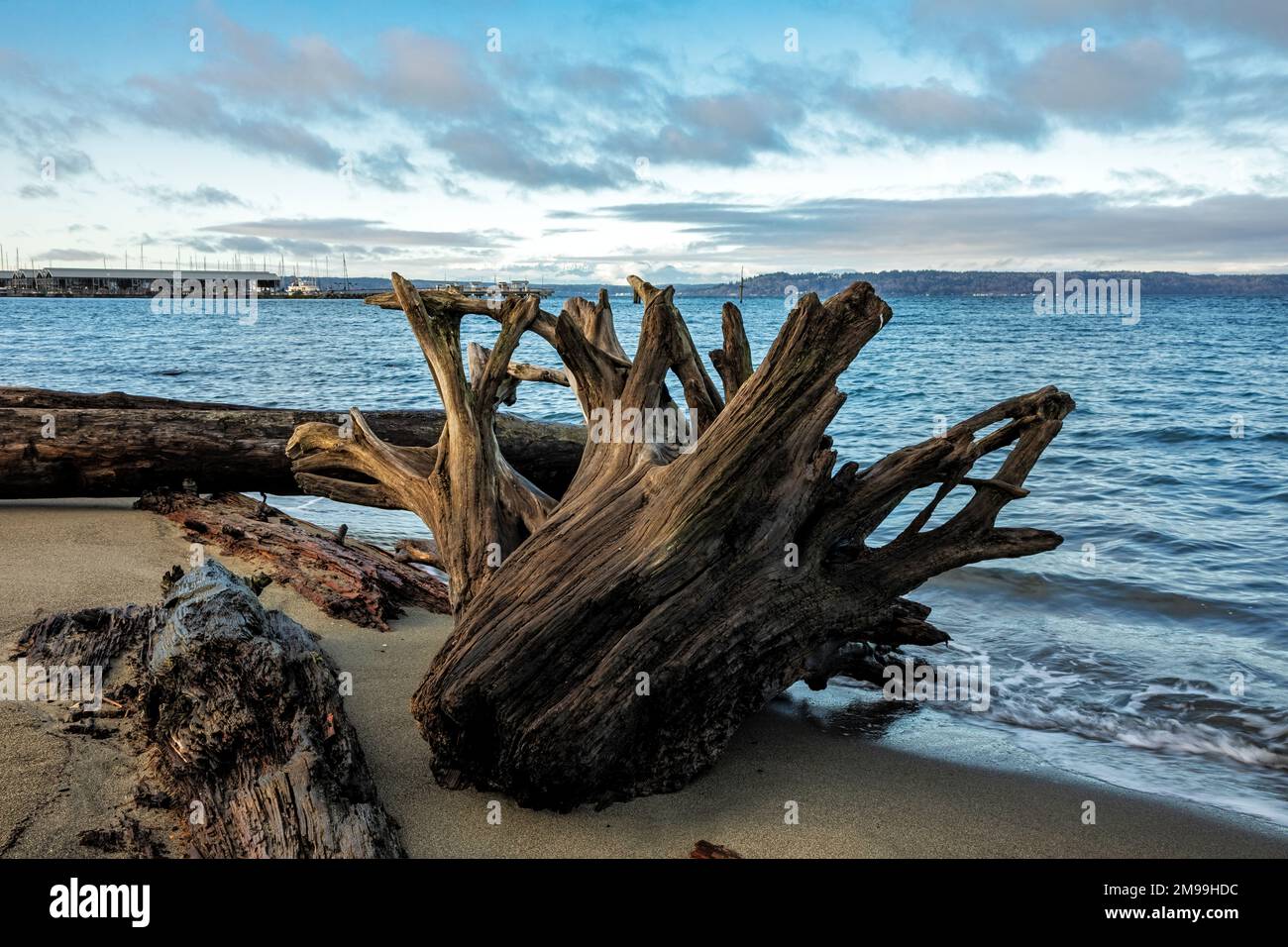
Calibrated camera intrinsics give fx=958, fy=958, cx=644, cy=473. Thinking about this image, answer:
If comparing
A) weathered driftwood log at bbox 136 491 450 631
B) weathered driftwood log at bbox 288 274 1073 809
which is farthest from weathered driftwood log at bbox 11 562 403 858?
weathered driftwood log at bbox 136 491 450 631

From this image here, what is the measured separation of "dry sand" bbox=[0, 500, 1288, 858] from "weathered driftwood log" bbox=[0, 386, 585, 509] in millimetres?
2688

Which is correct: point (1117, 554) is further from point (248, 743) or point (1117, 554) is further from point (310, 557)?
point (248, 743)

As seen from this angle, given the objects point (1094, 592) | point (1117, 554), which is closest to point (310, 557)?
point (1094, 592)

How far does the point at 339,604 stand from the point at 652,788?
3.17 m

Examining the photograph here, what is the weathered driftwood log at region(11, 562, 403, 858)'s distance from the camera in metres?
3.58

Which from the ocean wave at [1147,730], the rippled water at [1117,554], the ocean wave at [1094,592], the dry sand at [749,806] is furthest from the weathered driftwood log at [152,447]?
the ocean wave at [1147,730]

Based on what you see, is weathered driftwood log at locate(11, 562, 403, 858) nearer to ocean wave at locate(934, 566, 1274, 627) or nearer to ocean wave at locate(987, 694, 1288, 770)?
ocean wave at locate(987, 694, 1288, 770)

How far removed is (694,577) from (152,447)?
20.3ft

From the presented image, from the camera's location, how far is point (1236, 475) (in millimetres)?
14852

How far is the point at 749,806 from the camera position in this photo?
14.8 ft

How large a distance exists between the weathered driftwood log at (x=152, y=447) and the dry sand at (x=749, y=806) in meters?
2.69

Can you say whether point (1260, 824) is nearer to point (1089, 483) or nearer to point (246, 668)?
point (246, 668)

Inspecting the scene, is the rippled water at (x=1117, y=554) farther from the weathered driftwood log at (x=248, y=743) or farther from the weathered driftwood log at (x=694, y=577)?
the weathered driftwood log at (x=248, y=743)

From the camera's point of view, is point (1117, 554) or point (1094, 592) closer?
point (1094, 592)
